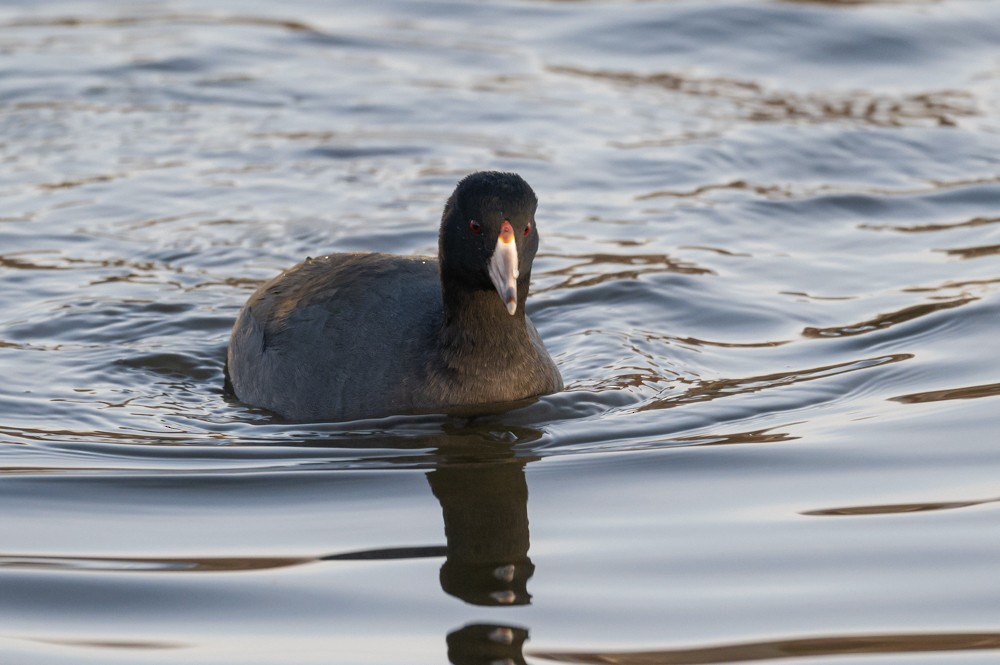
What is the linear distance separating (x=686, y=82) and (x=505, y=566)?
323 inches

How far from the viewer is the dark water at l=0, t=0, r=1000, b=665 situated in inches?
165

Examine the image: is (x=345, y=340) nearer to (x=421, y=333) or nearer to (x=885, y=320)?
(x=421, y=333)

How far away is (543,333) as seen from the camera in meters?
7.49

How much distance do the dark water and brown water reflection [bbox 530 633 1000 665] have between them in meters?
0.01

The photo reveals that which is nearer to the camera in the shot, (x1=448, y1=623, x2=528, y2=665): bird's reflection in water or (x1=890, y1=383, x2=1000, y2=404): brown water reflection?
(x1=448, y1=623, x2=528, y2=665): bird's reflection in water

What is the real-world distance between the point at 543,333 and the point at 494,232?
2001 mm

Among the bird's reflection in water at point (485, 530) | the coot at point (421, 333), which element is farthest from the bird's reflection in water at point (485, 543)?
the coot at point (421, 333)

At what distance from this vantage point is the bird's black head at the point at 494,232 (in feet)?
18.1

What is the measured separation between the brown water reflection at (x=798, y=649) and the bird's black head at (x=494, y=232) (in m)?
1.76

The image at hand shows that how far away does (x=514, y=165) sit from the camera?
10219 mm

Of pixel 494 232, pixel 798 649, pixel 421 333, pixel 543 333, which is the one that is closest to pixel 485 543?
pixel 798 649

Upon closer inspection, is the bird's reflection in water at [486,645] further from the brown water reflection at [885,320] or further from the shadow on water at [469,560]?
the brown water reflection at [885,320]

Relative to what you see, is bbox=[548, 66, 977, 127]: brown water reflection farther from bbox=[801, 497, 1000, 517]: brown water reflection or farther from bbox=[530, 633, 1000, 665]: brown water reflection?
bbox=[530, 633, 1000, 665]: brown water reflection

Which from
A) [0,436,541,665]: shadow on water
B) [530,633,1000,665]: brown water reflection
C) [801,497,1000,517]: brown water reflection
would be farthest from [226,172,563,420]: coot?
[530,633,1000,665]: brown water reflection
